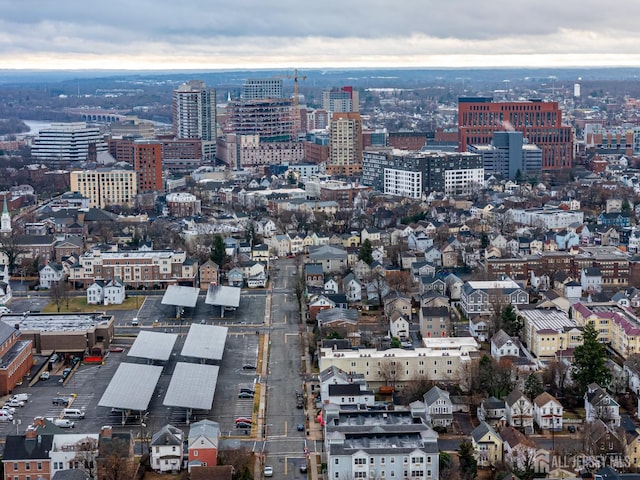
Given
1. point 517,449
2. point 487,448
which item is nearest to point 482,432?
point 487,448

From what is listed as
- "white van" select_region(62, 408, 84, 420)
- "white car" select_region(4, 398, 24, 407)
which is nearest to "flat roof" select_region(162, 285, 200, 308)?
"white car" select_region(4, 398, 24, 407)

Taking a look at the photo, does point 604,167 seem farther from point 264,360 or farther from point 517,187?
point 264,360

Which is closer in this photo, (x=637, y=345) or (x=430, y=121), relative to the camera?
(x=637, y=345)

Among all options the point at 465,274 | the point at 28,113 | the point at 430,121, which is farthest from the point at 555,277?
the point at 28,113

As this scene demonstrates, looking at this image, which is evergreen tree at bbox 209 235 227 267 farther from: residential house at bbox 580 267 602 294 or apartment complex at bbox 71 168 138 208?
apartment complex at bbox 71 168 138 208

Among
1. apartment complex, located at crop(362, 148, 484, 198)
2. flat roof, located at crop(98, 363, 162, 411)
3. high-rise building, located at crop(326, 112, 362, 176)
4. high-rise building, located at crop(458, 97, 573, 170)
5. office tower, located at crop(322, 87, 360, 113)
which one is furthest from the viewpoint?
office tower, located at crop(322, 87, 360, 113)

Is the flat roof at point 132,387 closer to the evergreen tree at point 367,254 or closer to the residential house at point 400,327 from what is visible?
the residential house at point 400,327
